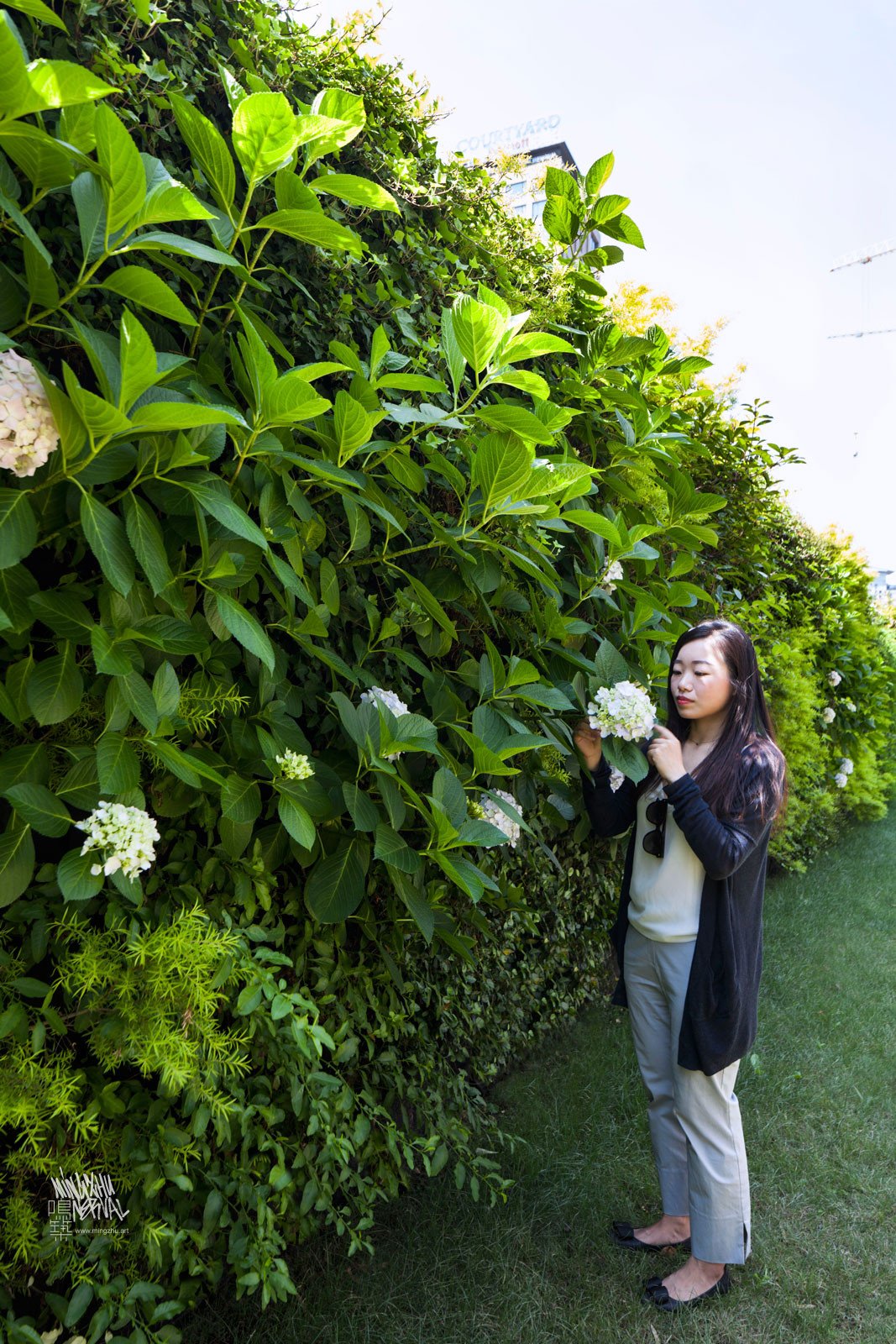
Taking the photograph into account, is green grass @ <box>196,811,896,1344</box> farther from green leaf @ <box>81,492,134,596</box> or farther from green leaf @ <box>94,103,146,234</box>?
green leaf @ <box>94,103,146,234</box>

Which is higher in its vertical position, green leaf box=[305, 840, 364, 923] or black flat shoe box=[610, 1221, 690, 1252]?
green leaf box=[305, 840, 364, 923]

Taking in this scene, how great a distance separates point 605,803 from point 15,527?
1661mm

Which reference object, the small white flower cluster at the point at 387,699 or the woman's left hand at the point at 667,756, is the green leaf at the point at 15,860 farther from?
the woman's left hand at the point at 667,756

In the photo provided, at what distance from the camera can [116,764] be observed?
1153 millimetres

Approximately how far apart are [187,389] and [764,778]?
159 centimetres

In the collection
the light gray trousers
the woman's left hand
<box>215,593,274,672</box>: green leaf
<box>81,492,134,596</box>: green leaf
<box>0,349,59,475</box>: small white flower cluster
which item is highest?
<box>0,349,59,475</box>: small white flower cluster

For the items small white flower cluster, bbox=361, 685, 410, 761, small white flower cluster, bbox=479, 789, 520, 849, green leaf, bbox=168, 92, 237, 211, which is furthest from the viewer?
small white flower cluster, bbox=479, 789, 520, 849

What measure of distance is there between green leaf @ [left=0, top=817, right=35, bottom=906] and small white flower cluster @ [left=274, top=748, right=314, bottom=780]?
15.6 inches

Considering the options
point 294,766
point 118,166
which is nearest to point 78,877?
point 294,766

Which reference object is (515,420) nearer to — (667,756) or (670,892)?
(667,756)

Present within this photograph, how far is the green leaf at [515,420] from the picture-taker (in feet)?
4.81

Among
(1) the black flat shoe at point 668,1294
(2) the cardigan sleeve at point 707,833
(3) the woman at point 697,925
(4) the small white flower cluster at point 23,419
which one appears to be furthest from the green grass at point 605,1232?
(4) the small white flower cluster at point 23,419

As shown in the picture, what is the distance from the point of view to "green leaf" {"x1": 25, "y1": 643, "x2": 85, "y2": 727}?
113 cm

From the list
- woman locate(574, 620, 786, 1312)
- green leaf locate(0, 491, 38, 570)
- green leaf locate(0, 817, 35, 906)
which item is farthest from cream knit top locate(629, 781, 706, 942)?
green leaf locate(0, 491, 38, 570)
